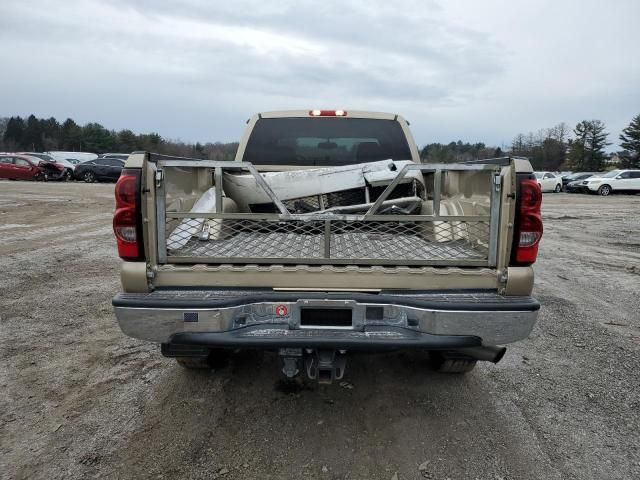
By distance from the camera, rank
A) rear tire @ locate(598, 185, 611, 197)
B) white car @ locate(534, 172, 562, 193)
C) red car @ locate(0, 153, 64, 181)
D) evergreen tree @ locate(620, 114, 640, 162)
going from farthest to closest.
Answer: evergreen tree @ locate(620, 114, 640, 162)
white car @ locate(534, 172, 562, 193)
rear tire @ locate(598, 185, 611, 197)
red car @ locate(0, 153, 64, 181)

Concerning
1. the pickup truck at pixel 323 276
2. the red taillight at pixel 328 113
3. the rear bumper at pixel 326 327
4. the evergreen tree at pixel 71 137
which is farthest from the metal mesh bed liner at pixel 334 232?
the evergreen tree at pixel 71 137

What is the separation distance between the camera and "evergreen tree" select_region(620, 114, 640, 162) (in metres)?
65.7

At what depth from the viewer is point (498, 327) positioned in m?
2.54

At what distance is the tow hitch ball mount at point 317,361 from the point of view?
2668 millimetres

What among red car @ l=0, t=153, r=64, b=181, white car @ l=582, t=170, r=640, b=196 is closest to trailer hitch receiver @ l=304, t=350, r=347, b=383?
red car @ l=0, t=153, r=64, b=181

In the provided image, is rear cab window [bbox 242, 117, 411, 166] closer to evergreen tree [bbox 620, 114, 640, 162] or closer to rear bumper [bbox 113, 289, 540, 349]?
rear bumper [bbox 113, 289, 540, 349]

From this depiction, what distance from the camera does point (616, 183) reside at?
92.1 feet

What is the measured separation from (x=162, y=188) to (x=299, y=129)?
2.35 m

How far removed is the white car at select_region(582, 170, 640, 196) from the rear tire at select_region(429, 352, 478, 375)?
2954 centimetres

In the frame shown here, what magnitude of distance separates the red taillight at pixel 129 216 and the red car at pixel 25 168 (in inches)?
1164

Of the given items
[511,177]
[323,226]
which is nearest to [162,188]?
[323,226]

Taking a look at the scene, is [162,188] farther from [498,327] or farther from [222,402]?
[498,327]

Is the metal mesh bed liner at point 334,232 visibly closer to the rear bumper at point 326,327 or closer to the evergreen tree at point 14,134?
the rear bumper at point 326,327

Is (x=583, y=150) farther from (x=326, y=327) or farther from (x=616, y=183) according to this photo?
(x=326, y=327)
